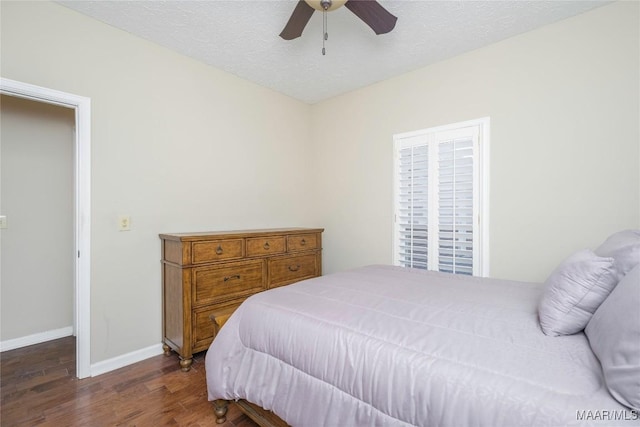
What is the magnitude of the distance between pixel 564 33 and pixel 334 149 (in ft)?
7.46

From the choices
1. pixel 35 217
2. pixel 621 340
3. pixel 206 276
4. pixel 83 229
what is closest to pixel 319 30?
pixel 206 276

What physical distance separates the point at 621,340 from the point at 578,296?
0.36 metres

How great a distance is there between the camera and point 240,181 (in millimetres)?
3176

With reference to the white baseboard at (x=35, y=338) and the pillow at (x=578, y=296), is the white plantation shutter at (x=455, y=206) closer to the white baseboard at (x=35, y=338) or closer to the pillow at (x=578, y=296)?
the pillow at (x=578, y=296)

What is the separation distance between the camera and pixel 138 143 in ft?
8.04

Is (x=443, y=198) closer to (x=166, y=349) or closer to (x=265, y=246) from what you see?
(x=265, y=246)

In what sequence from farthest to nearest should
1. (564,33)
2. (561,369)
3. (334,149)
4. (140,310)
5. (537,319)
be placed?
1. (334,149)
2. (140,310)
3. (564,33)
4. (537,319)
5. (561,369)

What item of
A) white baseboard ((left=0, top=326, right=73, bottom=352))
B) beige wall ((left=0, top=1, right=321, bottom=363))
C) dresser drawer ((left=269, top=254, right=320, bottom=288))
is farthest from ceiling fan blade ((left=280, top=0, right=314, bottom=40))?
white baseboard ((left=0, top=326, right=73, bottom=352))

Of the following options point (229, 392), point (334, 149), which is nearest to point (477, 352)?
point (229, 392)

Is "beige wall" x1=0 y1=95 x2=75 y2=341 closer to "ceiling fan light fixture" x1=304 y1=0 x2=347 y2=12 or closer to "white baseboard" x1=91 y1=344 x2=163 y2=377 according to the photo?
"white baseboard" x1=91 y1=344 x2=163 y2=377

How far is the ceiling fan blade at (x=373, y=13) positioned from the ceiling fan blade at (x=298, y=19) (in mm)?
244

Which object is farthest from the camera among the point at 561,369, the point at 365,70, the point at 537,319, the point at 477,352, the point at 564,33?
the point at 365,70

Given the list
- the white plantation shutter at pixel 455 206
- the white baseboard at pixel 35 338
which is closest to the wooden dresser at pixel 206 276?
the white baseboard at pixel 35 338

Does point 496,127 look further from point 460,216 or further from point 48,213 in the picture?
point 48,213
